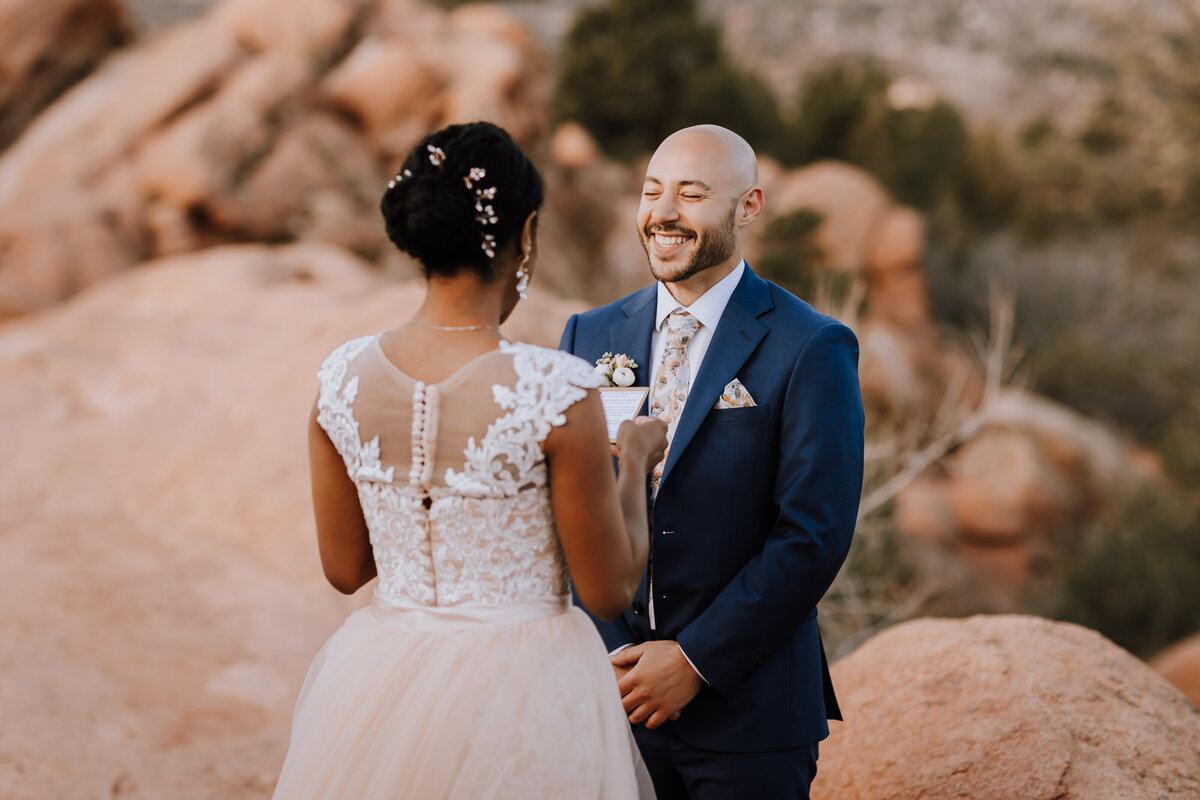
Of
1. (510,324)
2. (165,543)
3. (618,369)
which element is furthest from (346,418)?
(165,543)

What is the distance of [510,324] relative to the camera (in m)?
5.26

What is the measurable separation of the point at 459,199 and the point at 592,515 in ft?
2.04

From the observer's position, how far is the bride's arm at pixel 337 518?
6.36 feet

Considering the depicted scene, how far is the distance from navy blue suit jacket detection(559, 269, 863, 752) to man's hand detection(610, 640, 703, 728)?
0.04 metres

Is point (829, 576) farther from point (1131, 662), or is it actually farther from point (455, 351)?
point (1131, 662)

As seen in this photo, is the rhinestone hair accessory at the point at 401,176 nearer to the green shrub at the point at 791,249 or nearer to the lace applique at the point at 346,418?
the lace applique at the point at 346,418

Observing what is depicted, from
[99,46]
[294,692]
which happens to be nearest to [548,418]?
[294,692]

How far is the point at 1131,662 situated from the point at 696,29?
62.0 ft

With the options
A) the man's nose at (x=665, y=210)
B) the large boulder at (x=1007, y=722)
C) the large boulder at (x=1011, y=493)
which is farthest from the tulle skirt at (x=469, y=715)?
the large boulder at (x=1011, y=493)

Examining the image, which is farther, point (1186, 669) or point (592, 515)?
point (1186, 669)

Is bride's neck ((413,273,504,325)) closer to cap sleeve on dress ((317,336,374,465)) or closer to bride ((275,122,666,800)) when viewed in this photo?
bride ((275,122,666,800))

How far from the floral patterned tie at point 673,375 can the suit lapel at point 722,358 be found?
0.06m

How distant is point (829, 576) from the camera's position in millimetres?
2184

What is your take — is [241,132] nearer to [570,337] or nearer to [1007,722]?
[570,337]
